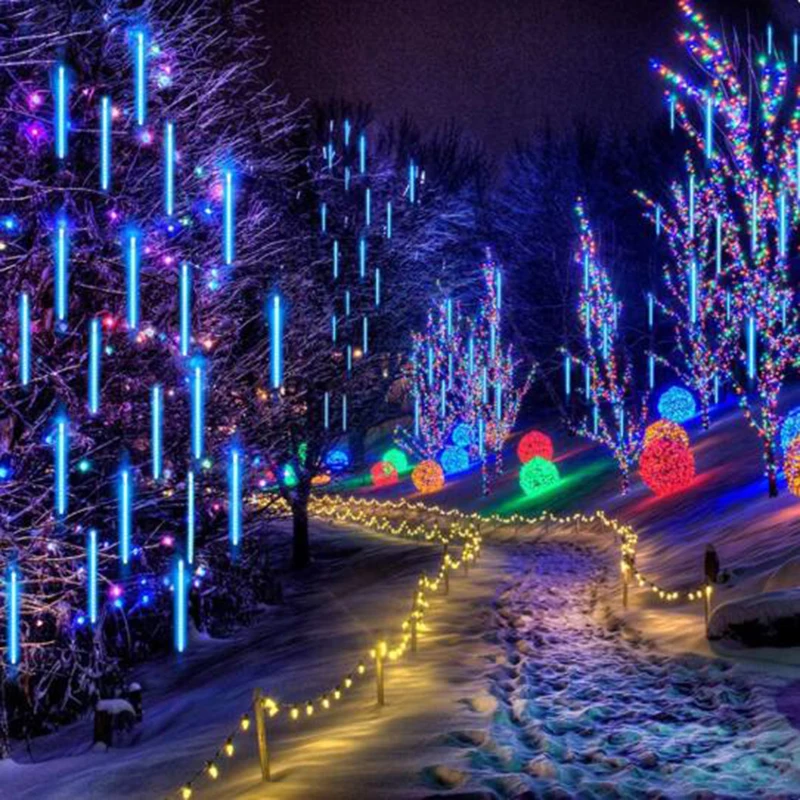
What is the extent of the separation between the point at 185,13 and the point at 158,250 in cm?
322

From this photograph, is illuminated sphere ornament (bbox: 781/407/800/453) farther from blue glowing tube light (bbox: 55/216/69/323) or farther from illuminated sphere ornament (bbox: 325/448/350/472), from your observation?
Result: blue glowing tube light (bbox: 55/216/69/323)

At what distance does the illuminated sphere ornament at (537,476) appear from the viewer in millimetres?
32312

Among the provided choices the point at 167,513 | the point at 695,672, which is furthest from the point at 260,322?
the point at 695,672

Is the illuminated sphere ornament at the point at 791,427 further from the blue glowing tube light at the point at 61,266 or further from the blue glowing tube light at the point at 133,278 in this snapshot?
the blue glowing tube light at the point at 61,266

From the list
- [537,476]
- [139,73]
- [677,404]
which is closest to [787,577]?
[139,73]

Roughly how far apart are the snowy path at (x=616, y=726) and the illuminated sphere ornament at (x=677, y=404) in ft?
69.7

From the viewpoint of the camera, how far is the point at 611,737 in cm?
785

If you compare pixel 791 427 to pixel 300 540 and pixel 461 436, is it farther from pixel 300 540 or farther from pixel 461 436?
pixel 461 436

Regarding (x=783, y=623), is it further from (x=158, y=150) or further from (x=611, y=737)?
(x=158, y=150)

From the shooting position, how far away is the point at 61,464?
900 centimetres

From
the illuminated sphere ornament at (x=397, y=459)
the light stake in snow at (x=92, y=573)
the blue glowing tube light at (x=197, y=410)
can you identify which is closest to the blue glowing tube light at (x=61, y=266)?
the blue glowing tube light at (x=197, y=410)

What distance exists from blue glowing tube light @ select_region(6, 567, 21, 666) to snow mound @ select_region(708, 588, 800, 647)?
8004mm

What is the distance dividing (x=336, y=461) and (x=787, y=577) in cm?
1383

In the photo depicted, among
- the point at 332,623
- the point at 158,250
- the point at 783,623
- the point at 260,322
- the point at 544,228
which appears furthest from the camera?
the point at 544,228
